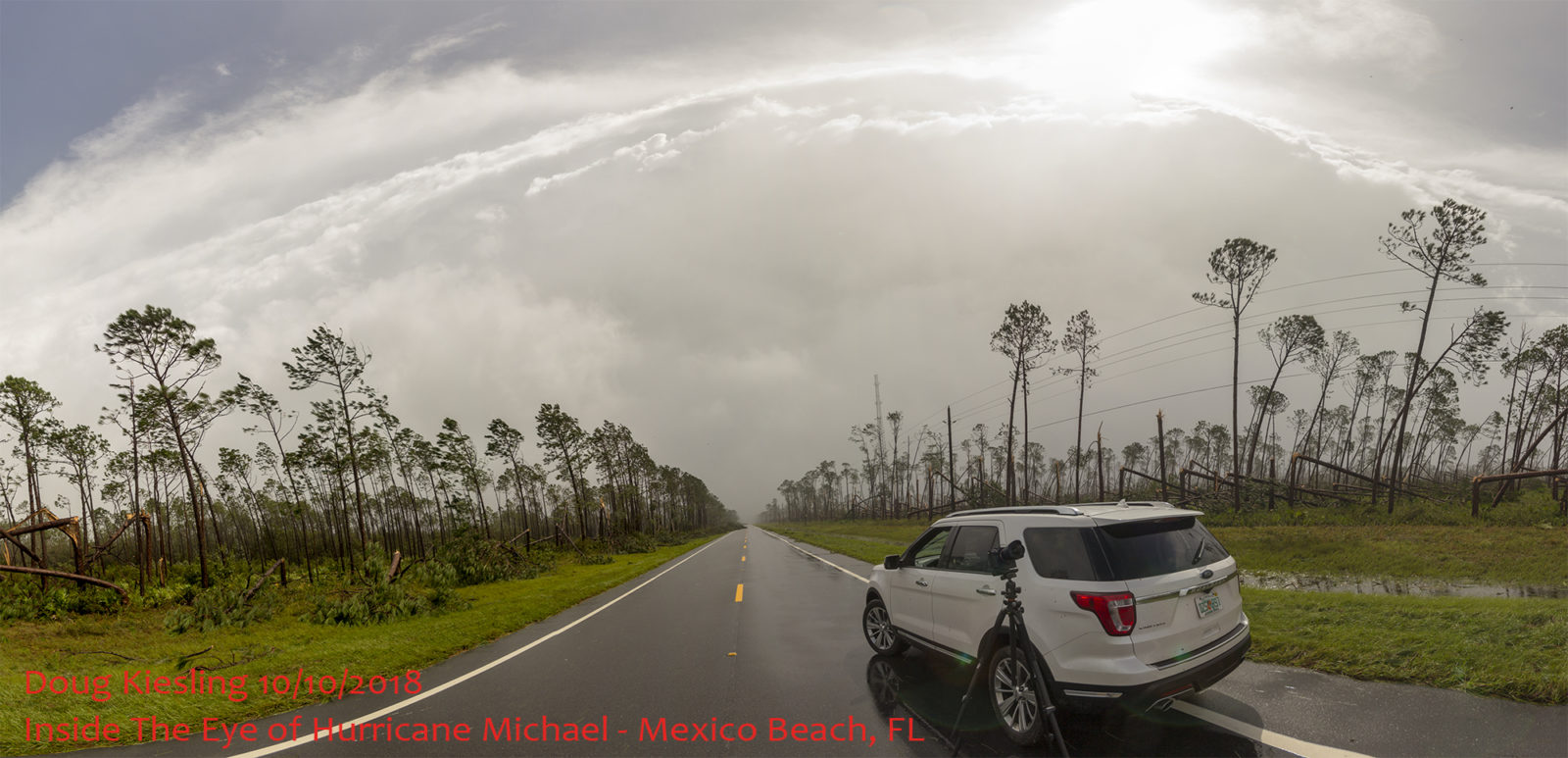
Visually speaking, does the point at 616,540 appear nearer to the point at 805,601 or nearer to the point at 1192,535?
the point at 805,601

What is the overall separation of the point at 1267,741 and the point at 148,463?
45674 millimetres

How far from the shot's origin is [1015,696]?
5.16 meters

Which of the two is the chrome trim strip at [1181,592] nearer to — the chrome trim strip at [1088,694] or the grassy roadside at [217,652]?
the chrome trim strip at [1088,694]

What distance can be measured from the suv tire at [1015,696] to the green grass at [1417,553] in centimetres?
1800

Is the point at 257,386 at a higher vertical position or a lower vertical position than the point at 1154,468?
higher

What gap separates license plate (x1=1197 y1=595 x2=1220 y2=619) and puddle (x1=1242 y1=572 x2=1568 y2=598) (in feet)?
35.4

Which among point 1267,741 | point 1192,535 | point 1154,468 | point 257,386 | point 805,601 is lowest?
point 1154,468

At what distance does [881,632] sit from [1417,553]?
21.6 metres

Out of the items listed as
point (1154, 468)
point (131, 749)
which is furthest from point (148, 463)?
point (1154, 468)

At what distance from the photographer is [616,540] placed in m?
52.3

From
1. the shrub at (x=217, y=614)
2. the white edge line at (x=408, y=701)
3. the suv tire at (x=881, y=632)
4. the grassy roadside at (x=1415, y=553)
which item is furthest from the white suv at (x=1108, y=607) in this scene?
the shrub at (x=217, y=614)

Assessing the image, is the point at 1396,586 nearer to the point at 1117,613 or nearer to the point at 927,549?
the point at 927,549

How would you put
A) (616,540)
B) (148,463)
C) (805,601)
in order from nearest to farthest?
1. (805,601)
2. (148,463)
3. (616,540)

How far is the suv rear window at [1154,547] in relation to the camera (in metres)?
4.96
